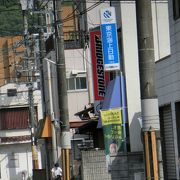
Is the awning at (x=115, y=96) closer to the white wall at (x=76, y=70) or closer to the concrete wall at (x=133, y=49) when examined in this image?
the concrete wall at (x=133, y=49)

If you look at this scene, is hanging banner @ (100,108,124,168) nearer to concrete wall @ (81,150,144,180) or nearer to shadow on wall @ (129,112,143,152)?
concrete wall @ (81,150,144,180)

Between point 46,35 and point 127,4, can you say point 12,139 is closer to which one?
point 46,35

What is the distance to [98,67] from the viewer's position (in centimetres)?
2622

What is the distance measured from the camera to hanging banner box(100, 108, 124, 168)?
23.1m

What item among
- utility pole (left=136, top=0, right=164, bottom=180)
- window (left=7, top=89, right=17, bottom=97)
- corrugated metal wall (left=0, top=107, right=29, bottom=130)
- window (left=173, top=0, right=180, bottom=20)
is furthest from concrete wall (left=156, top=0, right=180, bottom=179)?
corrugated metal wall (left=0, top=107, right=29, bottom=130)

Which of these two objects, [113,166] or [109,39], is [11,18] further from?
[113,166]

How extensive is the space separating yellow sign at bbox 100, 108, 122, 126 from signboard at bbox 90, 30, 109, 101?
3178 millimetres

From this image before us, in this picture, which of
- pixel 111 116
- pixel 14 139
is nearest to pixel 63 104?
pixel 111 116

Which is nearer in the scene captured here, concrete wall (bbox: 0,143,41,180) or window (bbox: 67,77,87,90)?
window (bbox: 67,77,87,90)

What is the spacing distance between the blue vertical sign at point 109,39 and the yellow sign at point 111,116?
1640mm

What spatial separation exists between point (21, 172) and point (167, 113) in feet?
120

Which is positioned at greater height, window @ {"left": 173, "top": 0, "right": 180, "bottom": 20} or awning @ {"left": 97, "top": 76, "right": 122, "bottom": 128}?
window @ {"left": 173, "top": 0, "right": 180, "bottom": 20}

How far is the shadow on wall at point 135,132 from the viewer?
2447 centimetres

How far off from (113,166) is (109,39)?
4902 millimetres
